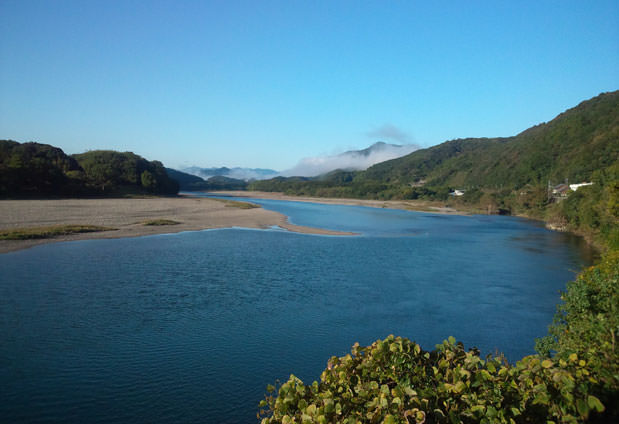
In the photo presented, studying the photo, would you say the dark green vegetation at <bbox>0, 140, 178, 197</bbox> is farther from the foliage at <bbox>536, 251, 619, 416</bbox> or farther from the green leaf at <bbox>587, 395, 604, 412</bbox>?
the green leaf at <bbox>587, 395, 604, 412</bbox>

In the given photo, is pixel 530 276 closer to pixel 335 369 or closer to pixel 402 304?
pixel 402 304

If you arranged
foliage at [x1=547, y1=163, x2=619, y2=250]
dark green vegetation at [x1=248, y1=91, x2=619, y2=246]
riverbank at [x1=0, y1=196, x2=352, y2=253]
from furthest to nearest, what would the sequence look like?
dark green vegetation at [x1=248, y1=91, x2=619, y2=246], riverbank at [x1=0, y1=196, x2=352, y2=253], foliage at [x1=547, y1=163, x2=619, y2=250]

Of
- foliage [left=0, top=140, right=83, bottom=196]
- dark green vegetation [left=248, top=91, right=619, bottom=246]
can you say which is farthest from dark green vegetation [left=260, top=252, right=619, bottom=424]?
foliage [left=0, top=140, right=83, bottom=196]

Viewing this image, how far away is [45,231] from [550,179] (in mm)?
96596

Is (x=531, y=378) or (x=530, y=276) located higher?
(x=531, y=378)

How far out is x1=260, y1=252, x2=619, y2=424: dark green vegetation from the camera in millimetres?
4008

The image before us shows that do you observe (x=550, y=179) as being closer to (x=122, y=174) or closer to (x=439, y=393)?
(x=122, y=174)

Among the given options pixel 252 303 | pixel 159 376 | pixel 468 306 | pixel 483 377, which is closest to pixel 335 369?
pixel 483 377

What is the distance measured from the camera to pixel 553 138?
109 m

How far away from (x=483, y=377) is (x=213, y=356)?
10.5 m

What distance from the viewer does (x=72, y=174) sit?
7181 centimetres

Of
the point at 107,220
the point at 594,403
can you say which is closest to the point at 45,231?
the point at 107,220

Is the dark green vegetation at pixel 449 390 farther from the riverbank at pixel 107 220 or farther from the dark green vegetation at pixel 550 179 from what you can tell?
the riverbank at pixel 107 220

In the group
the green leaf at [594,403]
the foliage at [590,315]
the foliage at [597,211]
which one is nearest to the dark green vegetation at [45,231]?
the foliage at [590,315]
